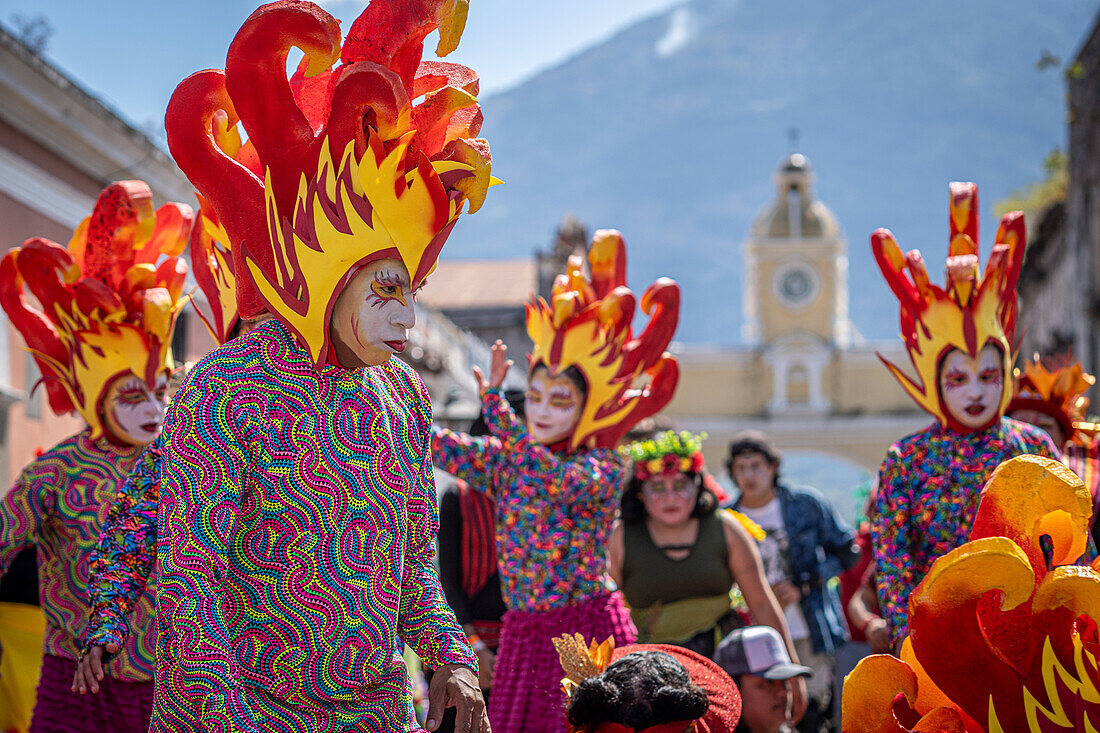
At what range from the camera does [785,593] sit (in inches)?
276

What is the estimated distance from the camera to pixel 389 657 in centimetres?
327

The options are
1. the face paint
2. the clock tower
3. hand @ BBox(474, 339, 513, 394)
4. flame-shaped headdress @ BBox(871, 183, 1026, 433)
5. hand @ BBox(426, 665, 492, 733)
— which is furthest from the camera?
the clock tower

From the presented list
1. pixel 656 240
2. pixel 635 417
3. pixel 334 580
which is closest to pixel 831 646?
pixel 635 417

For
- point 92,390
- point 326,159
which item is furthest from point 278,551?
point 92,390

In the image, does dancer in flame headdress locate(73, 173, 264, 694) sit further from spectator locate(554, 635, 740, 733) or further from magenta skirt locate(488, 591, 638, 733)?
magenta skirt locate(488, 591, 638, 733)

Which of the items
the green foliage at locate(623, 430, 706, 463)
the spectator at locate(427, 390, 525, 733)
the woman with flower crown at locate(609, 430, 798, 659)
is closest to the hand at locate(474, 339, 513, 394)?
the spectator at locate(427, 390, 525, 733)

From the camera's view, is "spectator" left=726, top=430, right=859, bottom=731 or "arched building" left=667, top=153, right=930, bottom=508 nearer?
"spectator" left=726, top=430, right=859, bottom=731

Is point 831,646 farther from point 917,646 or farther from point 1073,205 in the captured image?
point 1073,205

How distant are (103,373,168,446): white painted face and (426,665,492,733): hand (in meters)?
2.13

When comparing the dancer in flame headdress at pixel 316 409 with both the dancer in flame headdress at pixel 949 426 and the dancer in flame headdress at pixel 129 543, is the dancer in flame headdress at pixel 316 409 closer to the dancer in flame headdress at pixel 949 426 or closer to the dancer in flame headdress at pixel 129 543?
the dancer in flame headdress at pixel 129 543

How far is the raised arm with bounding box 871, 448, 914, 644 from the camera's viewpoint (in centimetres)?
500

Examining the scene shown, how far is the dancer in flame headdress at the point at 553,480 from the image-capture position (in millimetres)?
5160

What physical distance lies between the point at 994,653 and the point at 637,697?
100 cm

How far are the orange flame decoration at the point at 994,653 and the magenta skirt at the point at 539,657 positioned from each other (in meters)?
1.85
